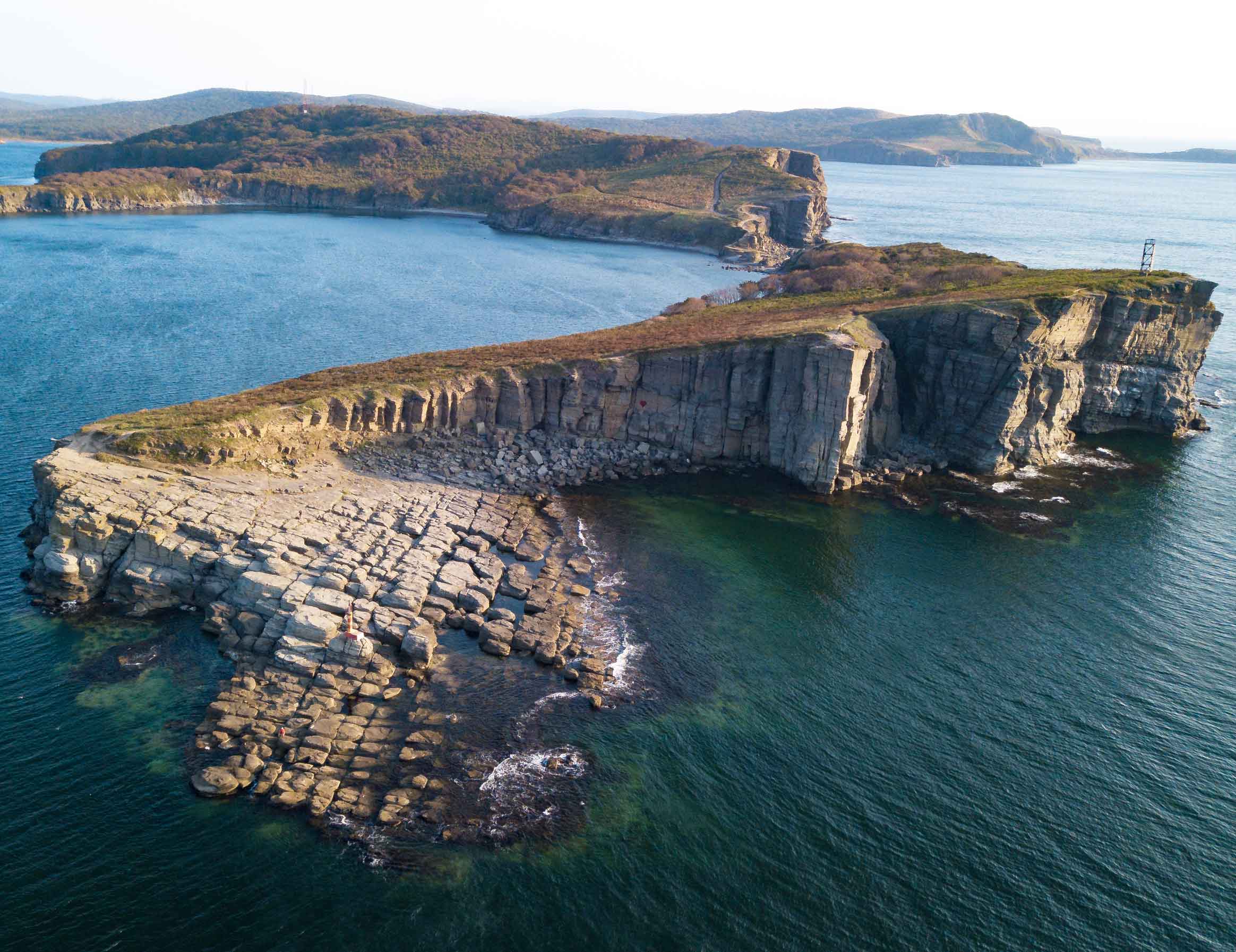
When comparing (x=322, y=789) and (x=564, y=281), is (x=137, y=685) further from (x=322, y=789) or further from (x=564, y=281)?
(x=564, y=281)

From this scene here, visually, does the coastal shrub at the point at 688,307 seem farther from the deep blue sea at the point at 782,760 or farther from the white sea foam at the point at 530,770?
the white sea foam at the point at 530,770

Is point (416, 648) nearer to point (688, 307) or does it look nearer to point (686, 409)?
point (686, 409)

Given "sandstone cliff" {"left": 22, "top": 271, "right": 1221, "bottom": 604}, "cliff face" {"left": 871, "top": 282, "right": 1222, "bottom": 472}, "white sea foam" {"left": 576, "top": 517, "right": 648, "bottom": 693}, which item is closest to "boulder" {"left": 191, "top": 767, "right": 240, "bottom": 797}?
"white sea foam" {"left": 576, "top": 517, "right": 648, "bottom": 693}

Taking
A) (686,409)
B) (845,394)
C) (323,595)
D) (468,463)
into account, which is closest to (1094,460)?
(845,394)

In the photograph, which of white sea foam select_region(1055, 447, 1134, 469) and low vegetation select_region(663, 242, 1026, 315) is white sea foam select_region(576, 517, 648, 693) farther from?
low vegetation select_region(663, 242, 1026, 315)

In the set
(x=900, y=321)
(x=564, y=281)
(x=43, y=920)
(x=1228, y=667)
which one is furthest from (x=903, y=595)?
(x=564, y=281)

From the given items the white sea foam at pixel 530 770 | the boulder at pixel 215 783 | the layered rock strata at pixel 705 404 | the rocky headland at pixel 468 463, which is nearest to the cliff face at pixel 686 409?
the layered rock strata at pixel 705 404

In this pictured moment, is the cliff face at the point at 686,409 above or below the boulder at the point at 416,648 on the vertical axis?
above
